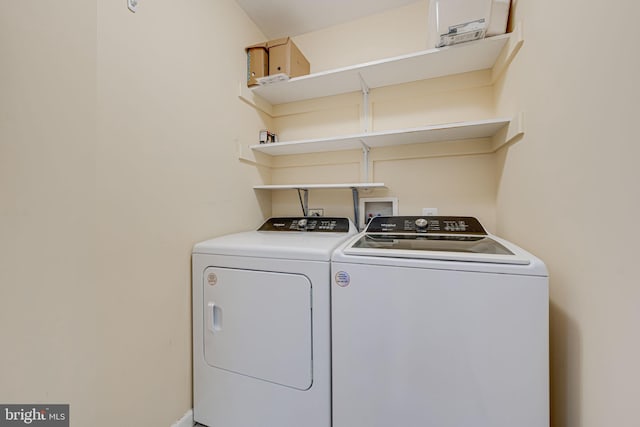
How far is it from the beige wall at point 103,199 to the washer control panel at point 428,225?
3.64 feet

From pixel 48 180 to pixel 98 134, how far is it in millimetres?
240

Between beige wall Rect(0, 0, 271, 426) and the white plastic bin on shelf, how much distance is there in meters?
1.36

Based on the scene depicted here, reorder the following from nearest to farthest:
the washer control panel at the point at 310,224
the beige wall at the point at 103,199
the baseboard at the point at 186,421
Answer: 1. the beige wall at the point at 103,199
2. the baseboard at the point at 186,421
3. the washer control panel at the point at 310,224

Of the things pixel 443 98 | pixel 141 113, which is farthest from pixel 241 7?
pixel 443 98

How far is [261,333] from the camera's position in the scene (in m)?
1.18

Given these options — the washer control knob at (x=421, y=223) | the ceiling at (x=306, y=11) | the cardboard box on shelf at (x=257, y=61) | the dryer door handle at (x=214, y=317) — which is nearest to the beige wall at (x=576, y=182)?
the washer control knob at (x=421, y=223)

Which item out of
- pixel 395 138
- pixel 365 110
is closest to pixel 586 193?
pixel 395 138

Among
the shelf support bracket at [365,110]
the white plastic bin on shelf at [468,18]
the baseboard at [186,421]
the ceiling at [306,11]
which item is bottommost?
the baseboard at [186,421]

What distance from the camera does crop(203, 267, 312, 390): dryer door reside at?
1.11 meters

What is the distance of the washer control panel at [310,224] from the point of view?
5.53 feet

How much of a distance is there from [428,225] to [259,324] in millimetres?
1143

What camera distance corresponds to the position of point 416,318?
0.94m

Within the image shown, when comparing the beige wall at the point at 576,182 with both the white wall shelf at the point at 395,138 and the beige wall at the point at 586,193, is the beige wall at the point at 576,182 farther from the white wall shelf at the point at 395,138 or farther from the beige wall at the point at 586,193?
the white wall shelf at the point at 395,138

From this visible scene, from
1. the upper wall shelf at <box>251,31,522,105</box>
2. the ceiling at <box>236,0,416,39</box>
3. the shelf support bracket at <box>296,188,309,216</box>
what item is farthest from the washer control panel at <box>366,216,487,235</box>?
the ceiling at <box>236,0,416,39</box>
